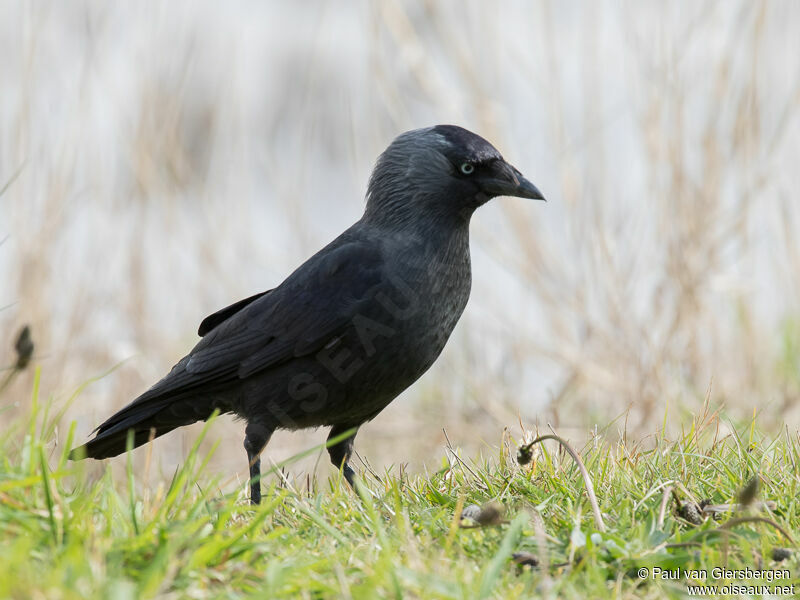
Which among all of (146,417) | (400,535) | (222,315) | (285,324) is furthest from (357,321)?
(400,535)

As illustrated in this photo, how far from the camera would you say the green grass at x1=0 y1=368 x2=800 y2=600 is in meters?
2.00

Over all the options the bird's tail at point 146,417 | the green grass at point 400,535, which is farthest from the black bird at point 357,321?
the green grass at point 400,535

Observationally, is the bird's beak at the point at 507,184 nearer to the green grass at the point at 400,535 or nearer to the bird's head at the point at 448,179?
the bird's head at the point at 448,179

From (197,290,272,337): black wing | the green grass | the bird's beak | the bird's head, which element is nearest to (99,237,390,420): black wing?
(197,290,272,337): black wing

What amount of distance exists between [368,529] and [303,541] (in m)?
0.28

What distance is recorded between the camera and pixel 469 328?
6.52 metres

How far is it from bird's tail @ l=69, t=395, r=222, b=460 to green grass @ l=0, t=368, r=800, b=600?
1043 mm

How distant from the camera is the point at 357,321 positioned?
147 inches

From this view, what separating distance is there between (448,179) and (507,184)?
0.27m

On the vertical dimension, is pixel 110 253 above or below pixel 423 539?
above

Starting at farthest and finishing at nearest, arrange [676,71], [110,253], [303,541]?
1. [110,253]
2. [676,71]
3. [303,541]

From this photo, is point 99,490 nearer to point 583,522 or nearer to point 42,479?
point 42,479

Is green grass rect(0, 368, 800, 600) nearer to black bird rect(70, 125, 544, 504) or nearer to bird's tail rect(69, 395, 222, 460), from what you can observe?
black bird rect(70, 125, 544, 504)

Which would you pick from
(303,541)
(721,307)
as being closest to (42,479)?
(303,541)
